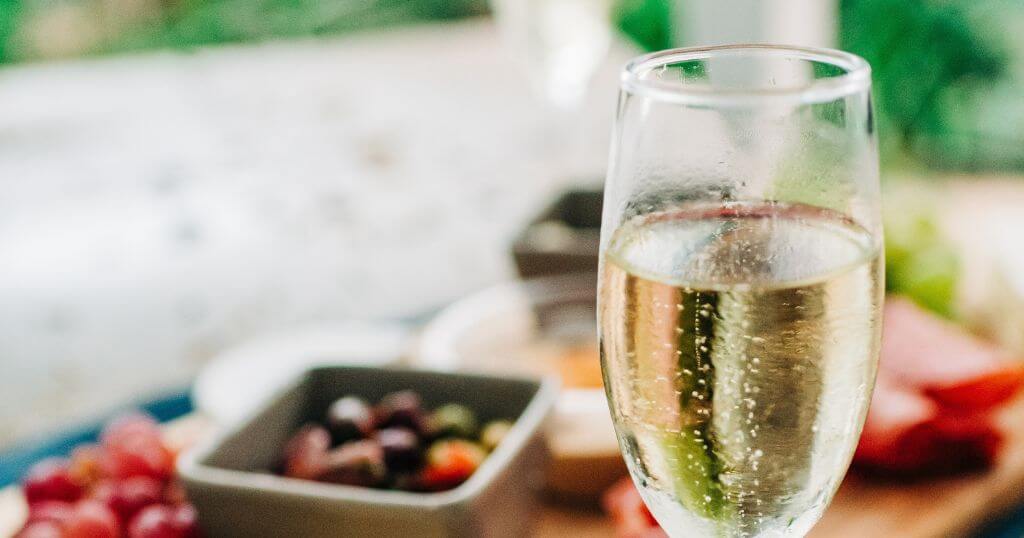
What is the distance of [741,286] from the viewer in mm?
412

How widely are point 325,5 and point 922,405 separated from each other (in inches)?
98.0

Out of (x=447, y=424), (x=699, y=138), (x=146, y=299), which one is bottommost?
(x=146, y=299)

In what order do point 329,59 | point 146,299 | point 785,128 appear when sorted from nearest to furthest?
point 785,128 < point 146,299 < point 329,59

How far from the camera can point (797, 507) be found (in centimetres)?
44

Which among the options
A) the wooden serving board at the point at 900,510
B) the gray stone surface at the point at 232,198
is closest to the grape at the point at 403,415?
the wooden serving board at the point at 900,510

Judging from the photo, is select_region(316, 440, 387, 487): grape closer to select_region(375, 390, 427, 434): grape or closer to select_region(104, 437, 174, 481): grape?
select_region(375, 390, 427, 434): grape

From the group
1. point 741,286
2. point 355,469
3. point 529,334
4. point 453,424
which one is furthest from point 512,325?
point 741,286

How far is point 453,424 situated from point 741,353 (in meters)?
0.37

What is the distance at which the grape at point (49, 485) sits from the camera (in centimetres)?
75

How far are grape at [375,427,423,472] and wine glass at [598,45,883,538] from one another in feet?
0.88

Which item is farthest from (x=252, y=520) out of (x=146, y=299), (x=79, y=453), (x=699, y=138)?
(x=146, y=299)

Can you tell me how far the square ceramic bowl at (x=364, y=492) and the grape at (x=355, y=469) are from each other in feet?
0.05

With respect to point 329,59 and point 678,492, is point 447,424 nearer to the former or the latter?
point 678,492

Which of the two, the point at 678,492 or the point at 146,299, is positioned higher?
the point at 678,492
